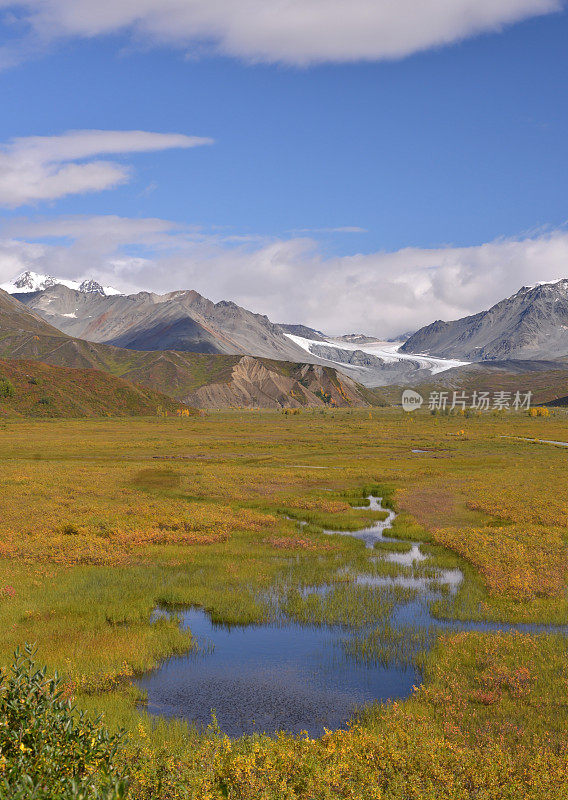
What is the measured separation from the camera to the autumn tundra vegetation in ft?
36.7

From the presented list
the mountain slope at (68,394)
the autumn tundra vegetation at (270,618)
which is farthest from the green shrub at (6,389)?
the autumn tundra vegetation at (270,618)

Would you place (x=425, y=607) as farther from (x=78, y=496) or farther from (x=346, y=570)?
(x=78, y=496)

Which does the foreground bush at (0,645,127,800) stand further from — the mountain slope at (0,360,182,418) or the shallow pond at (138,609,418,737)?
the mountain slope at (0,360,182,418)

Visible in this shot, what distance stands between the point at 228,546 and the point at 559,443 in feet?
298

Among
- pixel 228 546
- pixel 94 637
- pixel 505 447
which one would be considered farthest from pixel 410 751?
pixel 505 447

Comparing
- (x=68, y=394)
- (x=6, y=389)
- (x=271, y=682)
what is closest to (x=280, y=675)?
(x=271, y=682)

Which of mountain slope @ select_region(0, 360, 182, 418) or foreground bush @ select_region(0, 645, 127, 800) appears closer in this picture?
foreground bush @ select_region(0, 645, 127, 800)

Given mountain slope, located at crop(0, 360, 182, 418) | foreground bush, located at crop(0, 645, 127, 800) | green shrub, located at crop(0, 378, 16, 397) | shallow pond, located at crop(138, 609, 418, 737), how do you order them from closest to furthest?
foreground bush, located at crop(0, 645, 127, 800) < shallow pond, located at crop(138, 609, 418, 737) < green shrub, located at crop(0, 378, 16, 397) < mountain slope, located at crop(0, 360, 182, 418)

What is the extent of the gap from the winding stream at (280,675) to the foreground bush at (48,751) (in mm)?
6189

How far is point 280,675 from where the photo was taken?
18297mm

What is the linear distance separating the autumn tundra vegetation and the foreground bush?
0.04 meters

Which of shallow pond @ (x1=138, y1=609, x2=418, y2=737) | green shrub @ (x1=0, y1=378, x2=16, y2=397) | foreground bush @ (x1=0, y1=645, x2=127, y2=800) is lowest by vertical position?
shallow pond @ (x1=138, y1=609, x2=418, y2=737)

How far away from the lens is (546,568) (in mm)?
28953

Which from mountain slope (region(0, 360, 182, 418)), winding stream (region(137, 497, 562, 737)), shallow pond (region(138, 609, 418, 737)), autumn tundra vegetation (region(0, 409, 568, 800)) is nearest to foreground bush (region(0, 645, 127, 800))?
autumn tundra vegetation (region(0, 409, 568, 800))
